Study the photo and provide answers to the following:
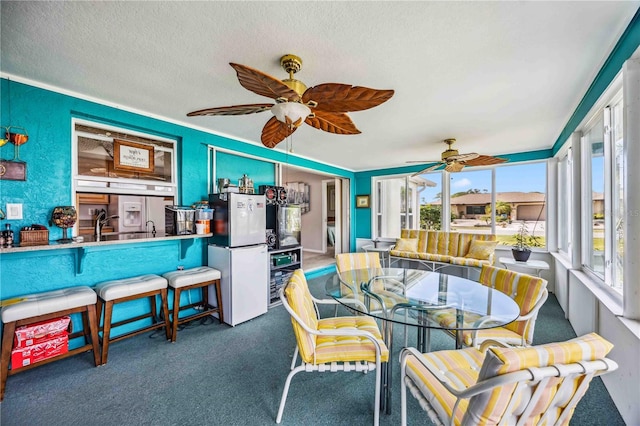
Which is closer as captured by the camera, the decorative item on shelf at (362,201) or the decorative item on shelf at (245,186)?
the decorative item on shelf at (245,186)

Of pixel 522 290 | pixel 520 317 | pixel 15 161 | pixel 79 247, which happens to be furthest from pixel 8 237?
pixel 522 290

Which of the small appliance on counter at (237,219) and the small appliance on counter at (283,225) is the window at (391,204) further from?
the small appliance on counter at (237,219)

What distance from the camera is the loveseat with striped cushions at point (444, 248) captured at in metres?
4.14

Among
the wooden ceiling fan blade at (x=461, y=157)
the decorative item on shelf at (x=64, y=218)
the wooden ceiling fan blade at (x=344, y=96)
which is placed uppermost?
the wooden ceiling fan blade at (x=461, y=157)

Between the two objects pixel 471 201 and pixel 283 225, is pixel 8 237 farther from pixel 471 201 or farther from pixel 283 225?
pixel 471 201

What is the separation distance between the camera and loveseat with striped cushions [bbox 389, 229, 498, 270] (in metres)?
4.14

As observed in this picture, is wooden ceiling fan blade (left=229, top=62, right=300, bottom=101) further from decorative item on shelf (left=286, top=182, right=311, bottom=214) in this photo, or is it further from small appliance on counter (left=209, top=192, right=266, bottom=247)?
decorative item on shelf (left=286, top=182, right=311, bottom=214)

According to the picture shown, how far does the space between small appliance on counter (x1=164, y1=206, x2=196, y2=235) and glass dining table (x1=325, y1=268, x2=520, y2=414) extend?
1.74 metres

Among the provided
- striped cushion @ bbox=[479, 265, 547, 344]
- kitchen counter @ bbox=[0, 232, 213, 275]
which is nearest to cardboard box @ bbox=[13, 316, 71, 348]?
kitchen counter @ bbox=[0, 232, 213, 275]

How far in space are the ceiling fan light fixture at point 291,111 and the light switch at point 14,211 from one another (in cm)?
225

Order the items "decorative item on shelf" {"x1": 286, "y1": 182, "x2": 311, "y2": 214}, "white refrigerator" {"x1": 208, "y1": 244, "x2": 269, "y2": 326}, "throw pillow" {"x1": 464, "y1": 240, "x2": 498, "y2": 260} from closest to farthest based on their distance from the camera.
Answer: "white refrigerator" {"x1": 208, "y1": 244, "x2": 269, "y2": 326} → "throw pillow" {"x1": 464, "y1": 240, "x2": 498, "y2": 260} → "decorative item on shelf" {"x1": 286, "y1": 182, "x2": 311, "y2": 214}

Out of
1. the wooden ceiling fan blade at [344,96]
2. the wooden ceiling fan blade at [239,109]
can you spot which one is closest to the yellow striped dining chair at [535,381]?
the wooden ceiling fan blade at [344,96]

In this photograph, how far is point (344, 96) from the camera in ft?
4.72

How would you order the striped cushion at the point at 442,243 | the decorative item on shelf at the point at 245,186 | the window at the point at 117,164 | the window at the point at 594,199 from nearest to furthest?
the window at the point at 594,199
the window at the point at 117,164
the decorative item on shelf at the point at 245,186
the striped cushion at the point at 442,243
